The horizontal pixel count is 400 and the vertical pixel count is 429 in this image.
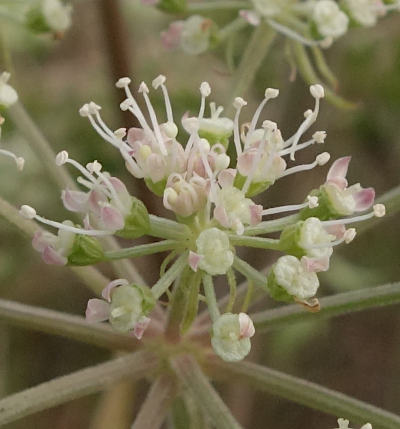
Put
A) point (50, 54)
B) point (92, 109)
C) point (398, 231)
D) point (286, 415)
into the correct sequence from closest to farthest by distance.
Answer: point (92, 109) → point (398, 231) → point (286, 415) → point (50, 54)

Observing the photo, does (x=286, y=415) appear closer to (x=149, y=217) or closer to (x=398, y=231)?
(x=398, y=231)

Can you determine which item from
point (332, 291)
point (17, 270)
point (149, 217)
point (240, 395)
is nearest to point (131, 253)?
point (149, 217)

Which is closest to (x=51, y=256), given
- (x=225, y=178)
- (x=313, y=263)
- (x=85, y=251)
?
(x=85, y=251)

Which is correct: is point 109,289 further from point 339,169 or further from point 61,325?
point 339,169

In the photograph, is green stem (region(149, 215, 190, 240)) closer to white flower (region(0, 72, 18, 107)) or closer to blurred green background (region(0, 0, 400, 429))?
white flower (region(0, 72, 18, 107))

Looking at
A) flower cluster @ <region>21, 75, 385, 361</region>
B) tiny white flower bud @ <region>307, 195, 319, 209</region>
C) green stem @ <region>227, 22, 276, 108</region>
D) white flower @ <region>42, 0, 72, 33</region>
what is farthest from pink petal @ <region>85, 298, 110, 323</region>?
white flower @ <region>42, 0, 72, 33</region>

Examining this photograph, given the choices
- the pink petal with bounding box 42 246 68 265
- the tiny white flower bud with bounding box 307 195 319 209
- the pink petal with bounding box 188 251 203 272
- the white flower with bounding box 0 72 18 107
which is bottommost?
the pink petal with bounding box 188 251 203 272
